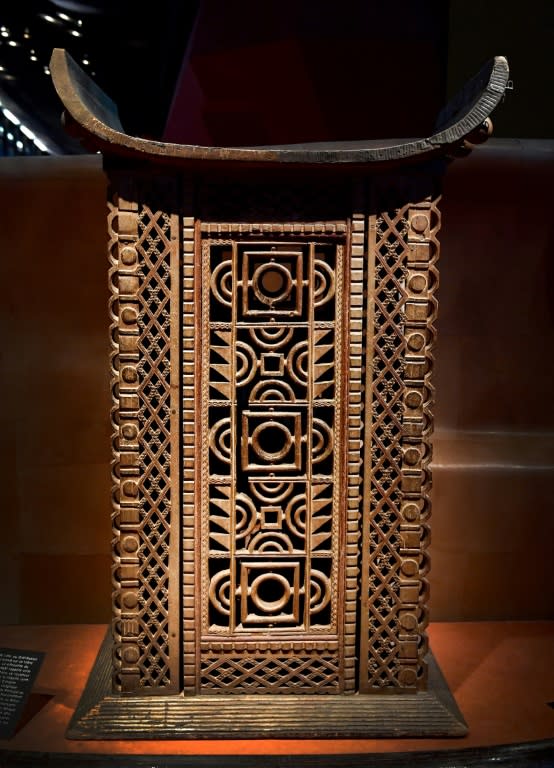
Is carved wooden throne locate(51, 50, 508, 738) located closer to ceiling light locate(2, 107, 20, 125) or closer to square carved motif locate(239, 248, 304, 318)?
square carved motif locate(239, 248, 304, 318)

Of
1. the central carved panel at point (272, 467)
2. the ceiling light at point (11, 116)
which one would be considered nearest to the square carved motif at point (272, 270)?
the central carved panel at point (272, 467)

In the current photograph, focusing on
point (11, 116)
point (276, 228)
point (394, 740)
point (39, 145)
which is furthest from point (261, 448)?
point (11, 116)

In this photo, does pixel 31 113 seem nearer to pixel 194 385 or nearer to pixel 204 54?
pixel 204 54

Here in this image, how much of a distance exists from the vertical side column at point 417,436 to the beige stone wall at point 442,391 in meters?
0.73

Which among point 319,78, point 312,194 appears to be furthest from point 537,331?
point 319,78

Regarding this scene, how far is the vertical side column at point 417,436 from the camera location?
2203 mm

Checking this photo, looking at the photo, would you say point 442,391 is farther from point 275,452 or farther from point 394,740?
point 394,740

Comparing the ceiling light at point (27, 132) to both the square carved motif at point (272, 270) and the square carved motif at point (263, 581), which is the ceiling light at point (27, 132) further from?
the square carved motif at point (263, 581)

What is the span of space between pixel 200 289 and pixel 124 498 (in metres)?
0.77

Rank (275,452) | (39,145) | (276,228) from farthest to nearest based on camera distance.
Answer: (39,145) < (275,452) < (276,228)

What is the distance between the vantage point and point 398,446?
7.54ft

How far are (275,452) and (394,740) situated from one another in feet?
3.50

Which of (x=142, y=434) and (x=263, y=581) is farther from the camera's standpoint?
(x=263, y=581)

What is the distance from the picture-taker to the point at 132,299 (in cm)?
218
